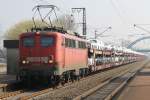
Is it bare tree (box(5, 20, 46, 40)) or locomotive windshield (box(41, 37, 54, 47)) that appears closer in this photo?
locomotive windshield (box(41, 37, 54, 47))

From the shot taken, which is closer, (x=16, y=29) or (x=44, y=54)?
(x=44, y=54)

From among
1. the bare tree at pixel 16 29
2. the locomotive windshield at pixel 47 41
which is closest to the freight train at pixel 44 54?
the locomotive windshield at pixel 47 41

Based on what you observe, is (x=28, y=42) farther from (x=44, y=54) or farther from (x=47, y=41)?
(x=44, y=54)

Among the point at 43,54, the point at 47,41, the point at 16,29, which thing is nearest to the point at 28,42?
the point at 47,41

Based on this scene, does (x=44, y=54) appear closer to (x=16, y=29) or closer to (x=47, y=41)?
(x=47, y=41)

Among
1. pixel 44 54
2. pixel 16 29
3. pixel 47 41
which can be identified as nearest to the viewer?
pixel 44 54

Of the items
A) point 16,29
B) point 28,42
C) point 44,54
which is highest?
point 16,29

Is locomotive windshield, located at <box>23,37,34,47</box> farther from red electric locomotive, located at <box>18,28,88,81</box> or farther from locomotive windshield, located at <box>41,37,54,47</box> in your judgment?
locomotive windshield, located at <box>41,37,54,47</box>

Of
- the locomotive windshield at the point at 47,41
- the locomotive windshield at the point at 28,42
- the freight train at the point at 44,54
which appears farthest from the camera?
the locomotive windshield at the point at 28,42

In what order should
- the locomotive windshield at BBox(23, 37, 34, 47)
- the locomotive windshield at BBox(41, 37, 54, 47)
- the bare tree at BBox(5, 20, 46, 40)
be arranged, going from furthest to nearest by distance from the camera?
1. the bare tree at BBox(5, 20, 46, 40)
2. the locomotive windshield at BBox(23, 37, 34, 47)
3. the locomotive windshield at BBox(41, 37, 54, 47)

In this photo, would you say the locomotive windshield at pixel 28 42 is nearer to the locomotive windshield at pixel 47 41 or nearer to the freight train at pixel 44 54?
the freight train at pixel 44 54

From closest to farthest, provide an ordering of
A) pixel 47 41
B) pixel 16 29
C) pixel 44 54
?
pixel 44 54
pixel 47 41
pixel 16 29

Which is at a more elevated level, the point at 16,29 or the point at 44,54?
the point at 16,29

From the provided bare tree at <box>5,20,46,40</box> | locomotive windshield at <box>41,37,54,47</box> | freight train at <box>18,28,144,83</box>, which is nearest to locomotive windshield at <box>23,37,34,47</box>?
freight train at <box>18,28,144,83</box>
